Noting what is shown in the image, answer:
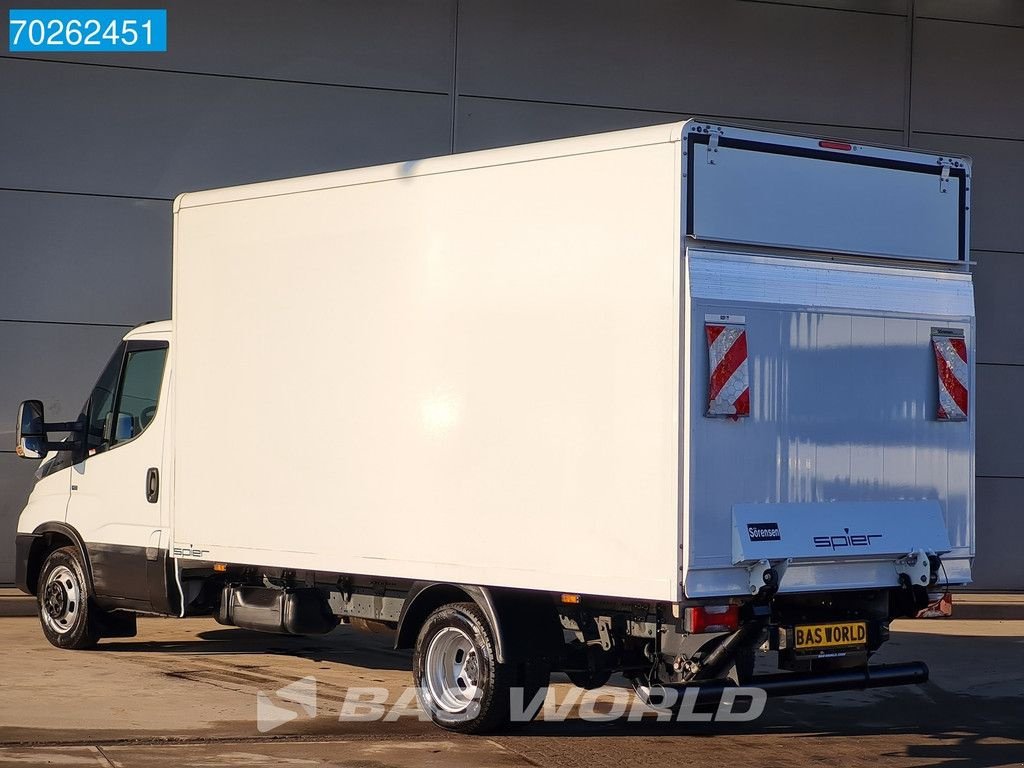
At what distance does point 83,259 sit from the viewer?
53.3ft

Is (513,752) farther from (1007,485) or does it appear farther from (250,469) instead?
(1007,485)

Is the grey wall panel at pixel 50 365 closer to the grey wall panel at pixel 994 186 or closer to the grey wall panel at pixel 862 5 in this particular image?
the grey wall panel at pixel 862 5

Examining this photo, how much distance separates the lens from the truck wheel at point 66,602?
39.1ft

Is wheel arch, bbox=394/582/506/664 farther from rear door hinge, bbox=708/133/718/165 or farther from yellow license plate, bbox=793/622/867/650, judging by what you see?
rear door hinge, bbox=708/133/718/165

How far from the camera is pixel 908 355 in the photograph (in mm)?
8750

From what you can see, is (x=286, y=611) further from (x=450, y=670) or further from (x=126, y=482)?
(x=126, y=482)

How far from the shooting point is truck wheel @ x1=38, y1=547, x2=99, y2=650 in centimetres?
1191

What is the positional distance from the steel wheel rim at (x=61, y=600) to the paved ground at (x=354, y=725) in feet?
0.92

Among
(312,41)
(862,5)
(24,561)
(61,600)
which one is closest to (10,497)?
(24,561)

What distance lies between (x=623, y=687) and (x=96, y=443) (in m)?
4.34

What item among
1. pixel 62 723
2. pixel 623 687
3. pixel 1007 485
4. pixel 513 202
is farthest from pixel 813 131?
pixel 62 723

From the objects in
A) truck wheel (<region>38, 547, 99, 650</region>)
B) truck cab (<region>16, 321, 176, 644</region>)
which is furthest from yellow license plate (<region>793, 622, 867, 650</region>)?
truck wheel (<region>38, 547, 99, 650</region>)

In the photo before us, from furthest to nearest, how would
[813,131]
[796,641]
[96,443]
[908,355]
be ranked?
[813,131] → [96,443] → [908,355] → [796,641]

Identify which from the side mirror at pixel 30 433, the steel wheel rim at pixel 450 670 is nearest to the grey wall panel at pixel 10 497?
the side mirror at pixel 30 433
